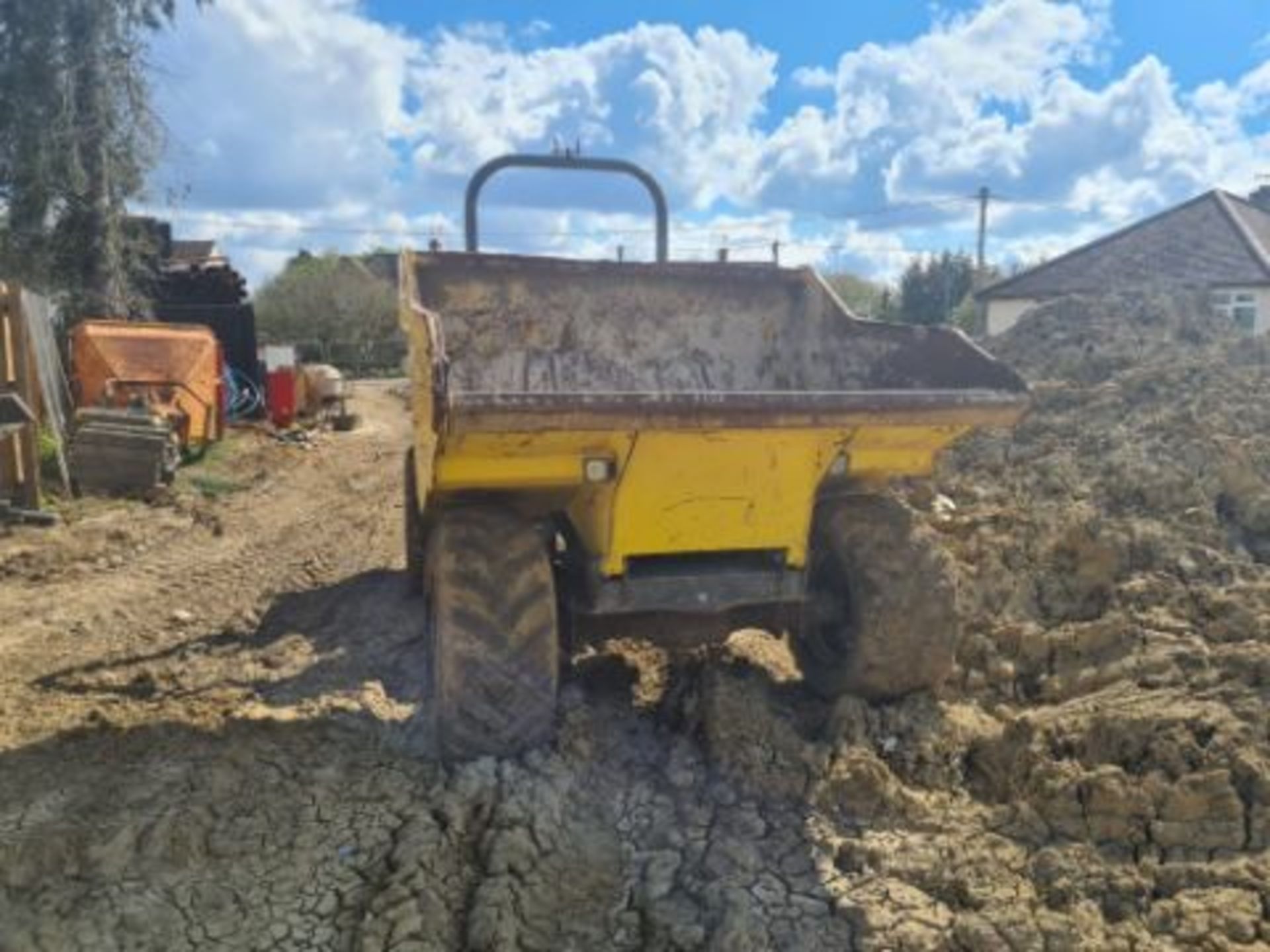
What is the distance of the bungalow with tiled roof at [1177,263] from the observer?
24.7 meters

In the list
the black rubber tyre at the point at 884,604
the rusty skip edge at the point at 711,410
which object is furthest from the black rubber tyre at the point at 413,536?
the rusty skip edge at the point at 711,410

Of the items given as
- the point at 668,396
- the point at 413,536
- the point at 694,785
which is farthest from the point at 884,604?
the point at 413,536

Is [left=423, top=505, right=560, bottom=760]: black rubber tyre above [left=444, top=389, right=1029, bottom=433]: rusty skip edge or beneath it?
beneath

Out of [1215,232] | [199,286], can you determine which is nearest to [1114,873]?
[199,286]

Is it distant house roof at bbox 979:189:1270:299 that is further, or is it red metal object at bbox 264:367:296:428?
distant house roof at bbox 979:189:1270:299

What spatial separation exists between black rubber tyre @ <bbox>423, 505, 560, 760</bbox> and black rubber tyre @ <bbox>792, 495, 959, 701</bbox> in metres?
1.08

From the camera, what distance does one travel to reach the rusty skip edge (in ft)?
11.1

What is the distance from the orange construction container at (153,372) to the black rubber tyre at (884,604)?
9.13 metres

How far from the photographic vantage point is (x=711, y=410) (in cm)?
354

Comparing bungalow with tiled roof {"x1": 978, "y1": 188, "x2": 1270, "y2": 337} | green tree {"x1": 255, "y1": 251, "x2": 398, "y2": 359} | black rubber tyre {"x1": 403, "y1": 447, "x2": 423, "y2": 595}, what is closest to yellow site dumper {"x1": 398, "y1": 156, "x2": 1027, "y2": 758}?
black rubber tyre {"x1": 403, "y1": 447, "x2": 423, "y2": 595}

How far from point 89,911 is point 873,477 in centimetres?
285

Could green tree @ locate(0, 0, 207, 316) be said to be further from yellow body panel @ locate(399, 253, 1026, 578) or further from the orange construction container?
yellow body panel @ locate(399, 253, 1026, 578)

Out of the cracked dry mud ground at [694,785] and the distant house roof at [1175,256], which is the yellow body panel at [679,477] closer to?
the cracked dry mud ground at [694,785]

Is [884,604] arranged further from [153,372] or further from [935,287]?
[935,287]
